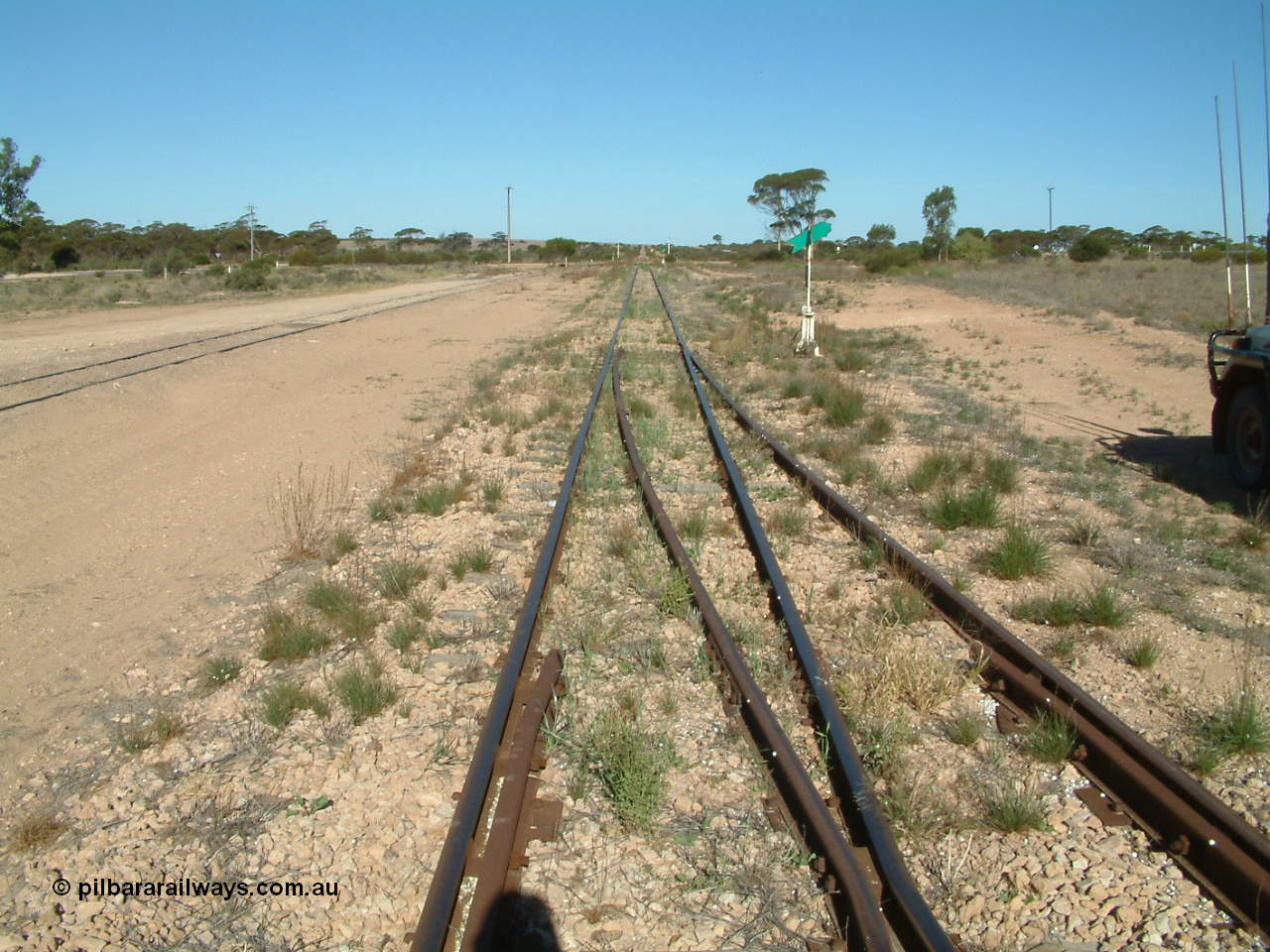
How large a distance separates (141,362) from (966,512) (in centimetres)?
1698

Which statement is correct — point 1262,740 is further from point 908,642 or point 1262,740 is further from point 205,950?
point 205,950

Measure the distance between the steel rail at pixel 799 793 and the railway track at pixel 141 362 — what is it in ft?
41.7

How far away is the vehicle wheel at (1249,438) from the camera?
8539 mm

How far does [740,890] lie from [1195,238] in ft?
311

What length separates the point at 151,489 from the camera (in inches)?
394

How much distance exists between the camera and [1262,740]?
448cm

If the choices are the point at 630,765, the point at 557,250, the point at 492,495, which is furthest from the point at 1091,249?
the point at 630,765

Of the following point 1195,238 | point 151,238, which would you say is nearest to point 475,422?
point 1195,238

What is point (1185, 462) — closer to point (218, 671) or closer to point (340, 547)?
point (340, 547)

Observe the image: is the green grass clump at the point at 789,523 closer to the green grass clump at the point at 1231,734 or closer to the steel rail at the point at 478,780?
the steel rail at the point at 478,780

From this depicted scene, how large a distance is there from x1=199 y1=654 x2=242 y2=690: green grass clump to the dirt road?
16cm

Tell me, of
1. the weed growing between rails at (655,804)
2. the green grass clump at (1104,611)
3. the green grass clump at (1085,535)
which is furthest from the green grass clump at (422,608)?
the green grass clump at (1085,535)

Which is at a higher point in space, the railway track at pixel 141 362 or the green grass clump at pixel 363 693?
the railway track at pixel 141 362

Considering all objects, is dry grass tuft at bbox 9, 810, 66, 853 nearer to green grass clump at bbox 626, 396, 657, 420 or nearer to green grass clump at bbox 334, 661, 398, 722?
green grass clump at bbox 334, 661, 398, 722
